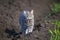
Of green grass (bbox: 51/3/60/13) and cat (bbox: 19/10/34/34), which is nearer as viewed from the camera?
cat (bbox: 19/10/34/34)

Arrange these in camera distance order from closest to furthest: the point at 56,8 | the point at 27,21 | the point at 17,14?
the point at 27,21 → the point at 17,14 → the point at 56,8

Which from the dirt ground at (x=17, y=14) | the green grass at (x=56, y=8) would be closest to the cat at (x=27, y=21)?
→ the dirt ground at (x=17, y=14)

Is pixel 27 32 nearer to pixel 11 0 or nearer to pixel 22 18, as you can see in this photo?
pixel 22 18

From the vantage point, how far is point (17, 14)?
738 cm

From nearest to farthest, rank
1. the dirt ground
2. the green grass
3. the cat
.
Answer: the cat → the dirt ground → the green grass

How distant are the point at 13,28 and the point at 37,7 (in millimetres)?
2303

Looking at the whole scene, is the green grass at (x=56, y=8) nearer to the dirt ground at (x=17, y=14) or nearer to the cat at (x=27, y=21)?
the dirt ground at (x=17, y=14)

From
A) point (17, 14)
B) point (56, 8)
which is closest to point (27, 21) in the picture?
point (17, 14)

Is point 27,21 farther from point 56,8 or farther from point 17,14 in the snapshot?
point 56,8

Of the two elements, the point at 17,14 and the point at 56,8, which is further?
the point at 56,8

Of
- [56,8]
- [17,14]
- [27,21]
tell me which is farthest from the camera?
[56,8]

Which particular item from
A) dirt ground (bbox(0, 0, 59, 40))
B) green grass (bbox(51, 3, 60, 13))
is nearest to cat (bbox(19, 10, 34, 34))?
dirt ground (bbox(0, 0, 59, 40))

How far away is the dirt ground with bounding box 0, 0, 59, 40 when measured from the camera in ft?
20.4

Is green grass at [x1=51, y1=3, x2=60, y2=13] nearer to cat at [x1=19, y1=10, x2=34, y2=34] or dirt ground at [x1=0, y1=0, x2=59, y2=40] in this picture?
dirt ground at [x1=0, y1=0, x2=59, y2=40]
